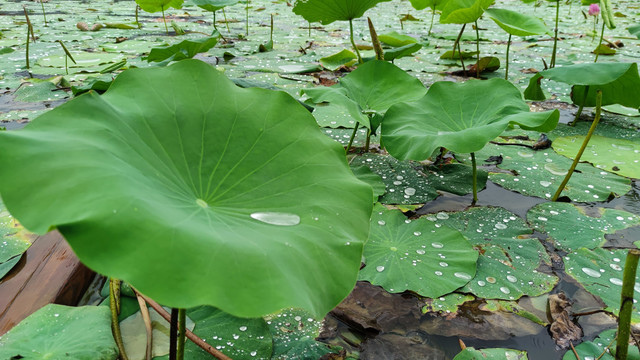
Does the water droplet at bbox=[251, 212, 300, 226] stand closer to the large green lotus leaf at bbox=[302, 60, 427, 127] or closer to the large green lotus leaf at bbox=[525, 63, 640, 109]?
the large green lotus leaf at bbox=[302, 60, 427, 127]

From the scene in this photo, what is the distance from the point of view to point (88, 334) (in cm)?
74

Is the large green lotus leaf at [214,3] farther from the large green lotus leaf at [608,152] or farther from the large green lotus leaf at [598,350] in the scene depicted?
the large green lotus leaf at [598,350]

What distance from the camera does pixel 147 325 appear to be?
797mm

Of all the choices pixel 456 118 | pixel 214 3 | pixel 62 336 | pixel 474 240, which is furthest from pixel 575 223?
pixel 214 3

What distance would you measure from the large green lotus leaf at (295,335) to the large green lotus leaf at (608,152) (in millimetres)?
1329

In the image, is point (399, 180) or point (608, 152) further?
point (608, 152)

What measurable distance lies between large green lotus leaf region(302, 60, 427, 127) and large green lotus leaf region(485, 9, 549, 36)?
892 mm

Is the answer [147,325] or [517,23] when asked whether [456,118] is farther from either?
[517,23]

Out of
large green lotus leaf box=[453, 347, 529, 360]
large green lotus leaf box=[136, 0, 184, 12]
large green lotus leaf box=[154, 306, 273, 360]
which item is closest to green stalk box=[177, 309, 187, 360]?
large green lotus leaf box=[154, 306, 273, 360]

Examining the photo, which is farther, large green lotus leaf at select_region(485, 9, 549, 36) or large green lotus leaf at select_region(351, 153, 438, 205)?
large green lotus leaf at select_region(485, 9, 549, 36)

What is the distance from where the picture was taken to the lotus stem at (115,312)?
2.46 feet

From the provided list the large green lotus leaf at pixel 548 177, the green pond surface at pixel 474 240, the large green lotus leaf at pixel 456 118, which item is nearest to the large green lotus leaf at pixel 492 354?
the green pond surface at pixel 474 240

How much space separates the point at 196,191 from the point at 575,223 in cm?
109

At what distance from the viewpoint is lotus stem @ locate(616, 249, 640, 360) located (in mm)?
527
